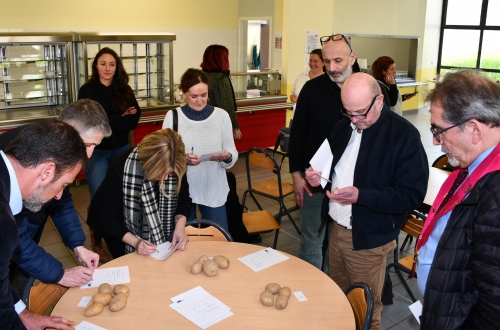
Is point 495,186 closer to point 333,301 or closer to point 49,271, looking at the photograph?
point 333,301

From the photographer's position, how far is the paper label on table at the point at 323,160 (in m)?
2.81

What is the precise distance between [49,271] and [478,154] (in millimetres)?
1983

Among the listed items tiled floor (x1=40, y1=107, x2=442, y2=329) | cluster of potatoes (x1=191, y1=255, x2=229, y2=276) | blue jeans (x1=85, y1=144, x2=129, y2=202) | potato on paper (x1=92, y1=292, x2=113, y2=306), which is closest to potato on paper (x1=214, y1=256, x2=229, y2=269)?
cluster of potatoes (x1=191, y1=255, x2=229, y2=276)

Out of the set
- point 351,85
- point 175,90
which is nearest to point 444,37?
point 175,90

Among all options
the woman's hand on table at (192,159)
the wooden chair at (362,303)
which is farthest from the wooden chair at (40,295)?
the wooden chair at (362,303)

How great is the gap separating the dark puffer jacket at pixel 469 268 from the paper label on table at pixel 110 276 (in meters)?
1.48

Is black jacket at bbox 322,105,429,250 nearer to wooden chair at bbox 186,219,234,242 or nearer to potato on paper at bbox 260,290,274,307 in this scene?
potato on paper at bbox 260,290,274,307

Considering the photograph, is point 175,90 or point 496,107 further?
point 175,90

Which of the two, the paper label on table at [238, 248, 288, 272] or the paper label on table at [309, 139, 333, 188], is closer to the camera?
the paper label on table at [238, 248, 288, 272]

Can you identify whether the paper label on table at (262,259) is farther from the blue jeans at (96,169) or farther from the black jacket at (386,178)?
the blue jeans at (96,169)

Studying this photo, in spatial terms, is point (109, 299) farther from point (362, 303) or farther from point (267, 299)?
point (362, 303)

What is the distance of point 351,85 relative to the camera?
2557 mm

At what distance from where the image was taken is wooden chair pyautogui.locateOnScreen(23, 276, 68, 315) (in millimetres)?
2312

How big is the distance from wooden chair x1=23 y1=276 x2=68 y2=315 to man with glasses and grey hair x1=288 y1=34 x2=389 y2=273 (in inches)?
64.0
